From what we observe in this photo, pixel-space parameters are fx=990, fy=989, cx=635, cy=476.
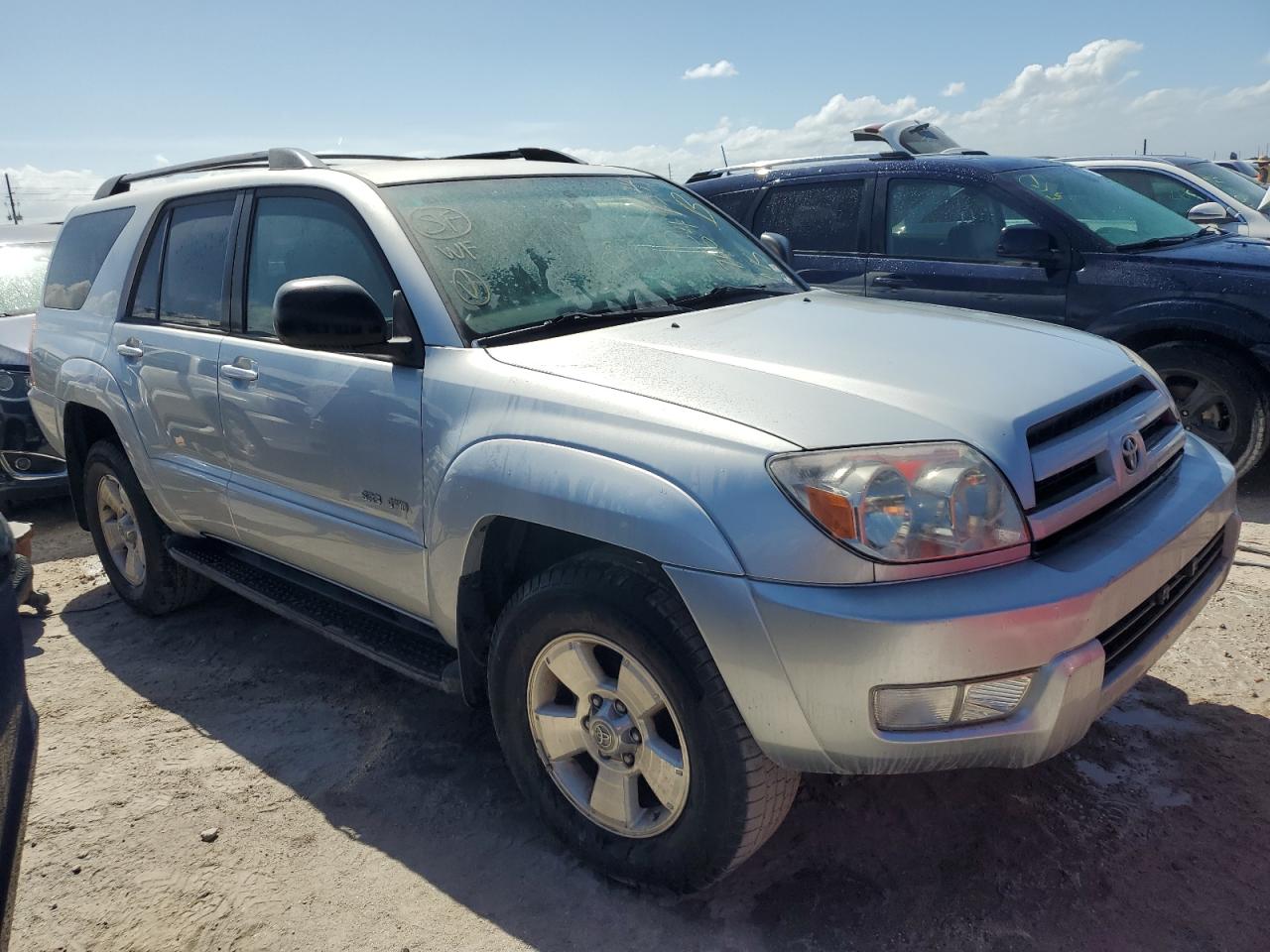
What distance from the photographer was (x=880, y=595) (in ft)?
6.32

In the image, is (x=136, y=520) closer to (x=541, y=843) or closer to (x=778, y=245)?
(x=541, y=843)

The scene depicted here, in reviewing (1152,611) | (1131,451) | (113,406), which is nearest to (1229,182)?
(1131,451)

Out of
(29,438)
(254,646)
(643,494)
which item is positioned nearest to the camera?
(643,494)

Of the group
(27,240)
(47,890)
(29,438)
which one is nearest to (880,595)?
(47,890)

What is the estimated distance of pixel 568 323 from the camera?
9.05ft

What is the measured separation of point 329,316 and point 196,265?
1.42 metres

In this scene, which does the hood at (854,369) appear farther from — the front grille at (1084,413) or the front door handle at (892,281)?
the front door handle at (892,281)

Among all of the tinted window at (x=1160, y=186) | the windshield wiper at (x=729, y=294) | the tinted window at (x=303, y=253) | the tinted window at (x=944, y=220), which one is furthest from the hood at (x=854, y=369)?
the tinted window at (x=1160, y=186)

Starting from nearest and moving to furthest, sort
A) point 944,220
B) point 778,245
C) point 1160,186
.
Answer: point 778,245
point 944,220
point 1160,186

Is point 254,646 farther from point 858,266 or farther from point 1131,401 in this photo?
point 858,266

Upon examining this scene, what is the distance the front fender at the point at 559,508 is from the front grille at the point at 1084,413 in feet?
2.50

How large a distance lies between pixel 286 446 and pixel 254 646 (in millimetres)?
1426

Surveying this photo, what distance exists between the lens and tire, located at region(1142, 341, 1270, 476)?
16.3ft

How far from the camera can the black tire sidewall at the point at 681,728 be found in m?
2.12
